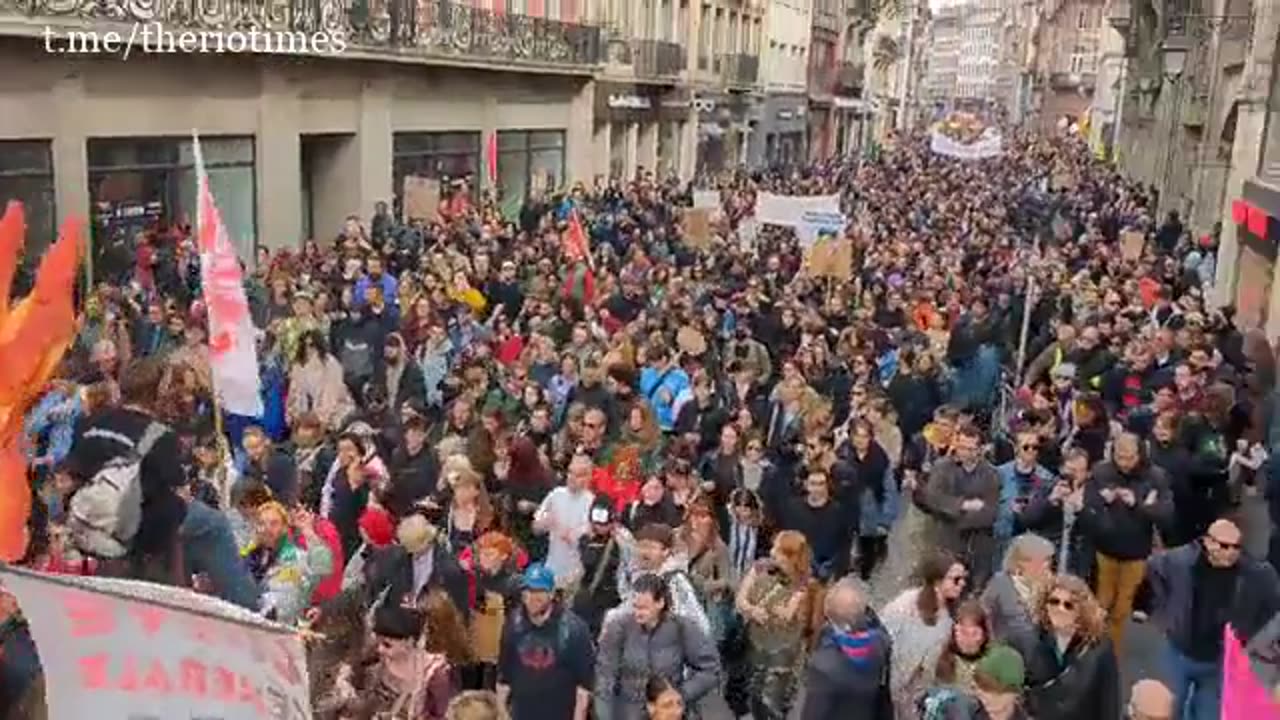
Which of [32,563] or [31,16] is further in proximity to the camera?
[31,16]

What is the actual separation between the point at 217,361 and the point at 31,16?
9039 mm

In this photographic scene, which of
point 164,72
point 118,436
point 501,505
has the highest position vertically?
point 164,72

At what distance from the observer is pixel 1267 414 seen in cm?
1125

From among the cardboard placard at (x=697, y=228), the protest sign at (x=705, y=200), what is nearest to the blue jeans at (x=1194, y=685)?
the cardboard placard at (x=697, y=228)

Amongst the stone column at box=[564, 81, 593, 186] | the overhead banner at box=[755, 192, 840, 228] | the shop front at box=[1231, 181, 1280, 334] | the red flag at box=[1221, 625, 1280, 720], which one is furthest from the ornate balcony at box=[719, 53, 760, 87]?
the red flag at box=[1221, 625, 1280, 720]

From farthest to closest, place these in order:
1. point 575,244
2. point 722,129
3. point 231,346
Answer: point 722,129, point 575,244, point 231,346

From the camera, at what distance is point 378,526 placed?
23.8 feet

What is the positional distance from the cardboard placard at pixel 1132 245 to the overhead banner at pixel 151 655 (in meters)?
17.8

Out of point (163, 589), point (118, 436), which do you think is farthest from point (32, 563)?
point (163, 589)

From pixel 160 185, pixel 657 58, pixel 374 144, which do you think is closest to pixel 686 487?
pixel 160 185

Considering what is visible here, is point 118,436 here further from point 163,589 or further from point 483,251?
point 483,251

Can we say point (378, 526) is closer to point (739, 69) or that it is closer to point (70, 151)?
point (70, 151)

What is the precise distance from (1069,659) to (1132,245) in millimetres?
15590

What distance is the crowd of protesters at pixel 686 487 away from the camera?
595 cm
